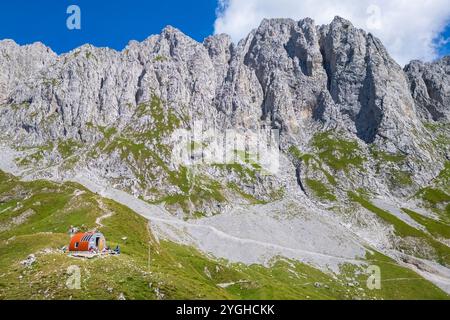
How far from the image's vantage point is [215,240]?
622ft

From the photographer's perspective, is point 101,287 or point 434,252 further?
point 434,252

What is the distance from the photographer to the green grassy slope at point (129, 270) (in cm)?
4391

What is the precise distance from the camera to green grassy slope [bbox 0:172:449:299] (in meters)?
43.9

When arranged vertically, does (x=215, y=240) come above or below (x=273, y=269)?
above

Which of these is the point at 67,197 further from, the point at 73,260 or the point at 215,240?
the point at 73,260

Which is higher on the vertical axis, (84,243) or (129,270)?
(84,243)

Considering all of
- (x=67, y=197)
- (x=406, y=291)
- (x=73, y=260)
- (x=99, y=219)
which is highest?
(x=67, y=197)

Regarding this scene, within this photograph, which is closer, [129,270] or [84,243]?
[129,270]

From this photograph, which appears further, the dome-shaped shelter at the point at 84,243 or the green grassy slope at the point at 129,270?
the dome-shaped shelter at the point at 84,243

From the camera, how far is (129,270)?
48344 mm

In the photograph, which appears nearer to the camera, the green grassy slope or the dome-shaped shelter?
the green grassy slope

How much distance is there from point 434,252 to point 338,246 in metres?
48.3
